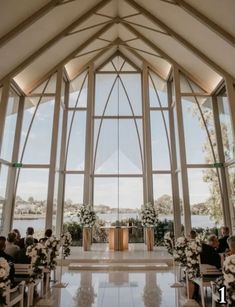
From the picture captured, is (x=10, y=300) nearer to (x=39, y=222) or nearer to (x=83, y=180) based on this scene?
(x=39, y=222)

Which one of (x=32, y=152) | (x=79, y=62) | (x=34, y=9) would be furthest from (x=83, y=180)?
(x=34, y=9)

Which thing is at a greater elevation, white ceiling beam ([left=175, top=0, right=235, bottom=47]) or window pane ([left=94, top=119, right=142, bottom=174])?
white ceiling beam ([left=175, top=0, right=235, bottom=47])

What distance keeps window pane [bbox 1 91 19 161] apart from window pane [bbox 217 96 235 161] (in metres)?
7.55

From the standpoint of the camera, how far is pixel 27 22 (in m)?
6.69

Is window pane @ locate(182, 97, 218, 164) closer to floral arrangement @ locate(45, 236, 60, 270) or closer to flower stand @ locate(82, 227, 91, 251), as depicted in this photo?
flower stand @ locate(82, 227, 91, 251)

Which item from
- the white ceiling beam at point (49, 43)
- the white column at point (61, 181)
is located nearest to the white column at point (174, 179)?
the white column at point (61, 181)

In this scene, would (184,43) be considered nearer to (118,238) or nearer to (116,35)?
(116,35)

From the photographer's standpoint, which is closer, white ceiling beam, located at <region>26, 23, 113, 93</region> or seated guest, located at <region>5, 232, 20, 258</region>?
seated guest, located at <region>5, 232, 20, 258</region>

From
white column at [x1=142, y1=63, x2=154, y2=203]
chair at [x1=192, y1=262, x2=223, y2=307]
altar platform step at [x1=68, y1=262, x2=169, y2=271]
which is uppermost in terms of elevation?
white column at [x1=142, y1=63, x2=154, y2=203]

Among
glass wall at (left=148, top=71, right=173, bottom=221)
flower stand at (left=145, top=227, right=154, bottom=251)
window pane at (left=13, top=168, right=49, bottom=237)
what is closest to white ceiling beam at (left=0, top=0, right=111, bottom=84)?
window pane at (left=13, top=168, right=49, bottom=237)

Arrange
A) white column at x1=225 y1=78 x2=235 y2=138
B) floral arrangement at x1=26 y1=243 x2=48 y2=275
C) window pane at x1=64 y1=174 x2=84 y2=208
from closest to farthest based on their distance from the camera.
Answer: floral arrangement at x1=26 y1=243 x2=48 y2=275 → white column at x1=225 y1=78 x2=235 y2=138 → window pane at x1=64 y1=174 x2=84 y2=208

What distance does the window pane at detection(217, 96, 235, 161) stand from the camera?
8117 millimetres

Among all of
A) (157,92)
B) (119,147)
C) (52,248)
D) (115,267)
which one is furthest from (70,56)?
(115,267)

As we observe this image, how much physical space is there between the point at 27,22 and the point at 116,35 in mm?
4785
